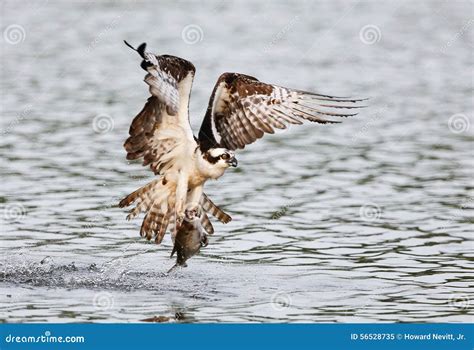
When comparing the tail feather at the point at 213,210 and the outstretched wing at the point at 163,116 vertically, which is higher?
the outstretched wing at the point at 163,116

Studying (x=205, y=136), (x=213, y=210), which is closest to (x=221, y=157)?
(x=205, y=136)

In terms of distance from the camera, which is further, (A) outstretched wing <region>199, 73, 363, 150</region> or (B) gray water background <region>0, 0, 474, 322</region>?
(A) outstretched wing <region>199, 73, 363, 150</region>

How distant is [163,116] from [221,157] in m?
0.67

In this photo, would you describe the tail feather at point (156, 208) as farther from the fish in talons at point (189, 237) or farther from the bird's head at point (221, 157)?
the bird's head at point (221, 157)

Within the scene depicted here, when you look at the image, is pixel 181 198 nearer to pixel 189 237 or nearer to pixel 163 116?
pixel 189 237

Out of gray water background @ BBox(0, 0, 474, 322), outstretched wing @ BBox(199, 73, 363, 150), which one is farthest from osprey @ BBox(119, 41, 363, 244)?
gray water background @ BBox(0, 0, 474, 322)

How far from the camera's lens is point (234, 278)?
39.7 ft

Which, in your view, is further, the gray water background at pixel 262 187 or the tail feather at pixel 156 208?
the tail feather at pixel 156 208

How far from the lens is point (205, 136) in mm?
12070

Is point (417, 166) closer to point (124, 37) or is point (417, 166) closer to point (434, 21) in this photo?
point (124, 37)

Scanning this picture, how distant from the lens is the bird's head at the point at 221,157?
38.3 feet

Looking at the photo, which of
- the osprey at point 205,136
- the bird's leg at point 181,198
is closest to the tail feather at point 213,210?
the osprey at point 205,136

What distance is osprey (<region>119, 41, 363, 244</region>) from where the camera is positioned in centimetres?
1174

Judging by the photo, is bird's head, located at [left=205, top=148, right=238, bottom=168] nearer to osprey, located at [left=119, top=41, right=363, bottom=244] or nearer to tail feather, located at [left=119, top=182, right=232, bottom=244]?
osprey, located at [left=119, top=41, right=363, bottom=244]
